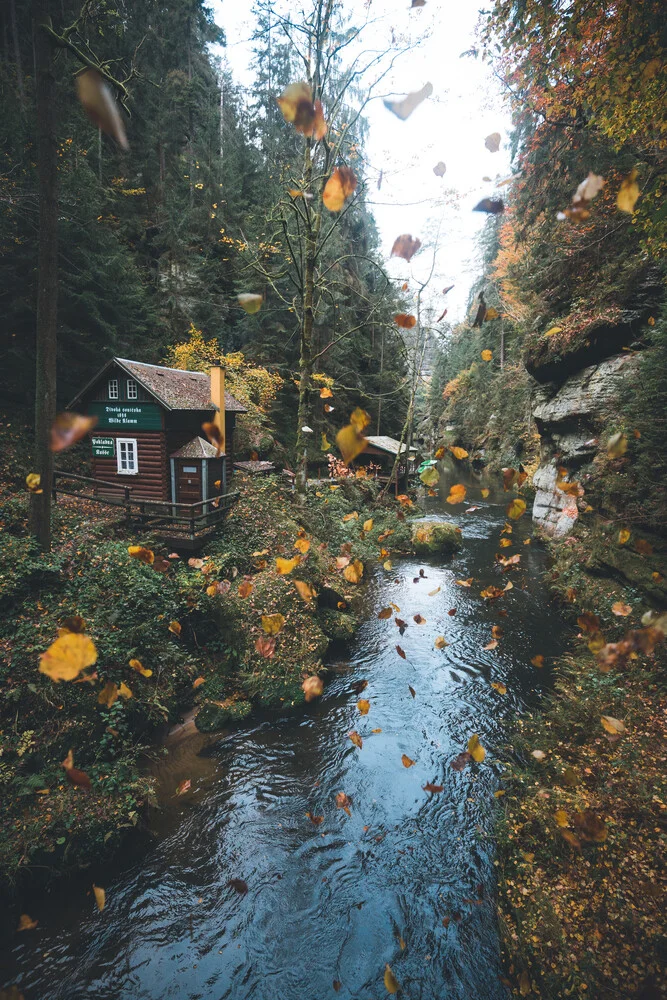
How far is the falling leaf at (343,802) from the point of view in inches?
251

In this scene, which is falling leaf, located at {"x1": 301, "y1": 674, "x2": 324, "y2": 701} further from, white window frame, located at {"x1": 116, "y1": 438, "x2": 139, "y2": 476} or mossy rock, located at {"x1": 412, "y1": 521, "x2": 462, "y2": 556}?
mossy rock, located at {"x1": 412, "y1": 521, "x2": 462, "y2": 556}

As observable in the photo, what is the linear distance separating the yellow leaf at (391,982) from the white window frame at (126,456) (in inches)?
490

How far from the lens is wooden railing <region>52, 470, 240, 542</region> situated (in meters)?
10.6

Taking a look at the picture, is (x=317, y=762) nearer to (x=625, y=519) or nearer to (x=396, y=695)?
(x=396, y=695)

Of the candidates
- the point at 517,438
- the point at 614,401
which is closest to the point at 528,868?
the point at 614,401

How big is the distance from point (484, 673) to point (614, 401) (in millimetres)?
8939

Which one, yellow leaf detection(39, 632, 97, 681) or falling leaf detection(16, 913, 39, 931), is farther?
falling leaf detection(16, 913, 39, 931)

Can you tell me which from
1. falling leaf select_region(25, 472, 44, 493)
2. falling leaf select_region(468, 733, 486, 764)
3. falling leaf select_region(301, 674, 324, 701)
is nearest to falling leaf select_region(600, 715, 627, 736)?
falling leaf select_region(468, 733, 486, 764)

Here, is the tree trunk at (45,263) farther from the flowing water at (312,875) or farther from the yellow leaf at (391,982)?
the yellow leaf at (391,982)

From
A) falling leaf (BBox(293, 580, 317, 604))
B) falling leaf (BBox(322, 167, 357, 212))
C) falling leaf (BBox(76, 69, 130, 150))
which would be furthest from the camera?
falling leaf (BBox(293, 580, 317, 604))

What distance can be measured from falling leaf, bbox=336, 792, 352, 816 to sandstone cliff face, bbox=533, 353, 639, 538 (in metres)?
11.1

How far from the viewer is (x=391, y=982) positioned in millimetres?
4336

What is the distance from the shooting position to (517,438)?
32.8 m

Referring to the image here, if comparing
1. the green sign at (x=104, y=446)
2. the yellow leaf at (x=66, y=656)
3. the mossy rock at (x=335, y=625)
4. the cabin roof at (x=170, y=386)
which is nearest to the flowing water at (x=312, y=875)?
the mossy rock at (x=335, y=625)
